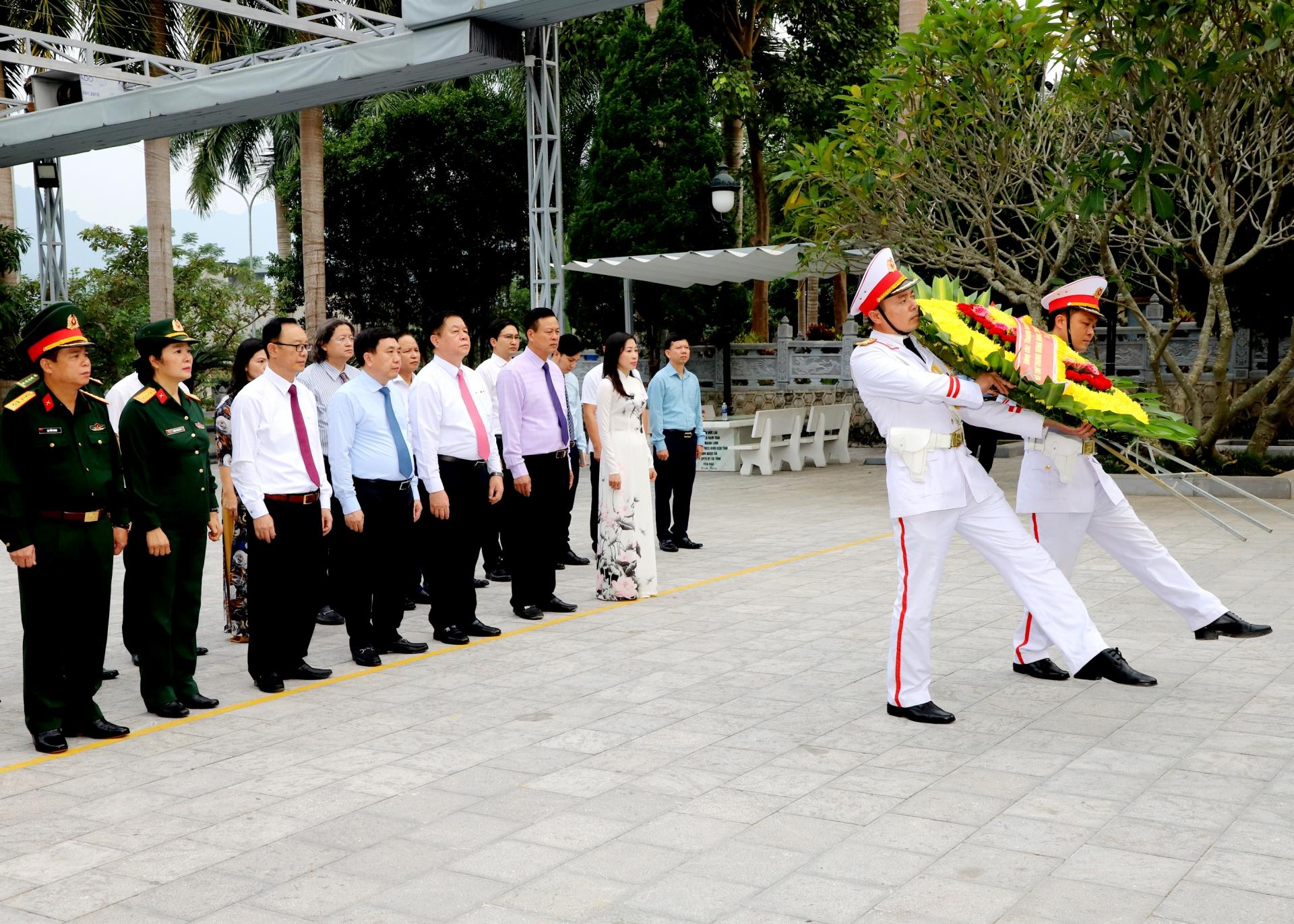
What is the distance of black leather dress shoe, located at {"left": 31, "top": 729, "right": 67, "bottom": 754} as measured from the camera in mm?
5070

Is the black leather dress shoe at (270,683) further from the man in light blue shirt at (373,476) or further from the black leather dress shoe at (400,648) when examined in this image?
the black leather dress shoe at (400,648)

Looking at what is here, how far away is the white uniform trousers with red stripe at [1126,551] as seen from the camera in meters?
5.74

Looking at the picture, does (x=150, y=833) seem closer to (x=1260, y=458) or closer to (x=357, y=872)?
(x=357, y=872)

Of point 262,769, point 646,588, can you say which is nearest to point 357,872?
point 262,769

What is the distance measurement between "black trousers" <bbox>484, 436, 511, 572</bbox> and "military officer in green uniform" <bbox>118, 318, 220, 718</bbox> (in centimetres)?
220

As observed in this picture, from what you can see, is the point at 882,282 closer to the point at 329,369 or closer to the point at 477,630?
the point at 477,630

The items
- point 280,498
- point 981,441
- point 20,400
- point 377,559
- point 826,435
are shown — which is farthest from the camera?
point 826,435

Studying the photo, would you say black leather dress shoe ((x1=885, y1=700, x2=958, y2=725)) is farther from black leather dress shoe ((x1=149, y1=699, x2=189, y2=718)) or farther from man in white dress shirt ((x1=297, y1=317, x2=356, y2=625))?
man in white dress shirt ((x1=297, y1=317, x2=356, y2=625))

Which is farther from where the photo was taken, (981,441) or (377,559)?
(981,441)

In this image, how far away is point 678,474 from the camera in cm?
1066

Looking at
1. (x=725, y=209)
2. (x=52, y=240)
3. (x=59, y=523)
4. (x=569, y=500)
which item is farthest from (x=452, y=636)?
(x=52, y=240)

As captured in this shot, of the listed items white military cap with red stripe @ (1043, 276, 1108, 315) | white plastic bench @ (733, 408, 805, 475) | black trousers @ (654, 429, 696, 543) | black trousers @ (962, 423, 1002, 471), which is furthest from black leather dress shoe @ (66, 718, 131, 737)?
white plastic bench @ (733, 408, 805, 475)

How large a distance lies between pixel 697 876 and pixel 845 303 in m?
24.9

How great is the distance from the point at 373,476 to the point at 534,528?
4.83ft
